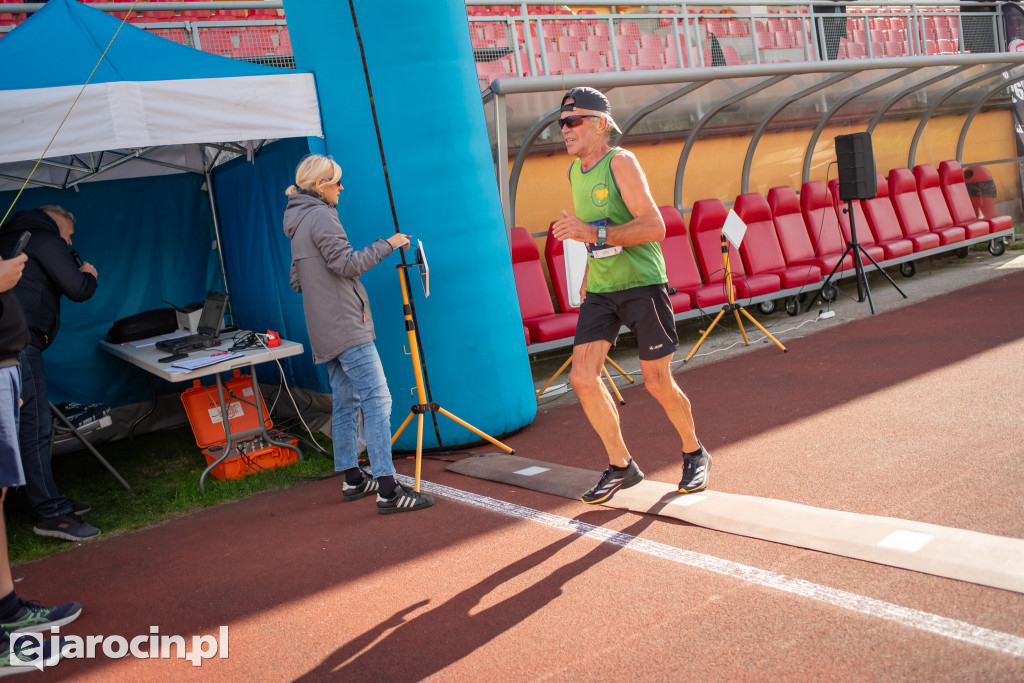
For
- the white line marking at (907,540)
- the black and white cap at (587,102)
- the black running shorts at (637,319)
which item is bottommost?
the white line marking at (907,540)

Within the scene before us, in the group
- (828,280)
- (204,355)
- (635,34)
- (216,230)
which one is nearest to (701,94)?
(828,280)

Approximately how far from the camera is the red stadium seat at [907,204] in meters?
12.4

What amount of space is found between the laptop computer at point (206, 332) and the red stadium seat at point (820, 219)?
8.07 m

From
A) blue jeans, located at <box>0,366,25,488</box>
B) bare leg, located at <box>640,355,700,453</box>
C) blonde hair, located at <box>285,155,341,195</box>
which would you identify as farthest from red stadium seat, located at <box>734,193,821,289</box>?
blue jeans, located at <box>0,366,25,488</box>

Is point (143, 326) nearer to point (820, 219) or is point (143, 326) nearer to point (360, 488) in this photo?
point (360, 488)

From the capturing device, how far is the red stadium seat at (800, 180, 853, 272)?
1143 cm

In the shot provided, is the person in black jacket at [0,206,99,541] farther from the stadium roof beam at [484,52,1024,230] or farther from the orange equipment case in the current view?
the stadium roof beam at [484,52,1024,230]

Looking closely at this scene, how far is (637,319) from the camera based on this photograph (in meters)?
4.17

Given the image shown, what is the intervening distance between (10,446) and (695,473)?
10.4 ft

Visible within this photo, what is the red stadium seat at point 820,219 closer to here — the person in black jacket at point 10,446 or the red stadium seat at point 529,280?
the red stadium seat at point 529,280

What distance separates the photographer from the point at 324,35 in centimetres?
556

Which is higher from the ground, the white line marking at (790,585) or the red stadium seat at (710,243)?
the red stadium seat at (710,243)

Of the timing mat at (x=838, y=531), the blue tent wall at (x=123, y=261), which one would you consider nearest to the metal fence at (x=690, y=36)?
the blue tent wall at (x=123, y=261)

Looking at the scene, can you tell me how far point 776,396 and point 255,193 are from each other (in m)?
4.54
